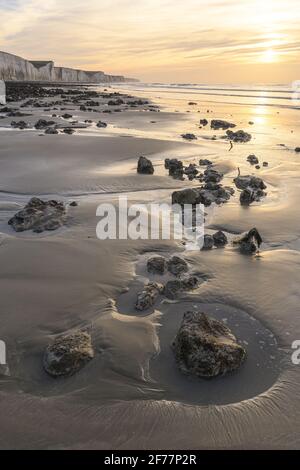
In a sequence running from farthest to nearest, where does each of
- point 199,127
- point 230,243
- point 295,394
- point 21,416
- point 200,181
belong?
point 199,127
point 200,181
point 230,243
point 295,394
point 21,416

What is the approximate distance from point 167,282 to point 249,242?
1.58 m

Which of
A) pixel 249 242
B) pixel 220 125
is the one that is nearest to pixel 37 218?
pixel 249 242

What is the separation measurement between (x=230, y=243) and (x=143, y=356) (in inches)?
111

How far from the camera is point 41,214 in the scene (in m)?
6.57

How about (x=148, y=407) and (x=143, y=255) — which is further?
(x=143, y=255)

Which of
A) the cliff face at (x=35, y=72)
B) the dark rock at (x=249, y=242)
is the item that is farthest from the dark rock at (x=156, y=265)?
Answer: the cliff face at (x=35, y=72)

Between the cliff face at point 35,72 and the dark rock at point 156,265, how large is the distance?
352 feet

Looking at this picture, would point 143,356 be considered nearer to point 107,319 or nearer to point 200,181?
point 107,319

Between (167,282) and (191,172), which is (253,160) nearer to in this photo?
(191,172)

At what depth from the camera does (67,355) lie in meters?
3.47

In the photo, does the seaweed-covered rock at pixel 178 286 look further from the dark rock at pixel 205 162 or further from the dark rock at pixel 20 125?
the dark rock at pixel 20 125

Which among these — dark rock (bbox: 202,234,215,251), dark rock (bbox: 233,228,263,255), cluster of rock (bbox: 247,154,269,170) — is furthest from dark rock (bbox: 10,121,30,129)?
dark rock (bbox: 233,228,263,255)

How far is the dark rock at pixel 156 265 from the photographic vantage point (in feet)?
16.7
